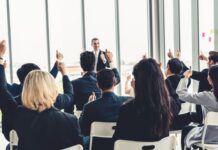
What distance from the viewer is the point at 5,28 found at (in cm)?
647

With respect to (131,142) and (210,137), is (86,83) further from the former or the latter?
(131,142)

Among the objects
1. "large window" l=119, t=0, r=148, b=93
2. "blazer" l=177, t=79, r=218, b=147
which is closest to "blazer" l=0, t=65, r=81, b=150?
"blazer" l=177, t=79, r=218, b=147

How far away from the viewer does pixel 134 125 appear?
106 inches

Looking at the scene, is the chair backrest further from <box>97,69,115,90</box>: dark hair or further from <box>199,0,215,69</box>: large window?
<box>199,0,215,69</box>: large window

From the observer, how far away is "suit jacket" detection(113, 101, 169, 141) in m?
2.69

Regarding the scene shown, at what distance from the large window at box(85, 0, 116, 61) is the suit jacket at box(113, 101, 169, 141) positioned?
14.5 feet

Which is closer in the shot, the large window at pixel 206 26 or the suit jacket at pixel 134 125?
the suit jacket at pixel 134 125

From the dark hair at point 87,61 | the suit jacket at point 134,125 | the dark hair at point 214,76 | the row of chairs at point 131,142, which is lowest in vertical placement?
the row of chairs at point 131,142

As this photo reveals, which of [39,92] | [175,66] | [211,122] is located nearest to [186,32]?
[175,66]

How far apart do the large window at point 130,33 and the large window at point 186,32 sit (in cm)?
84

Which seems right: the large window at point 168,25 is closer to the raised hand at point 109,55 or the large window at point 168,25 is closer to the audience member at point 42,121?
the raised hand at point 109,55

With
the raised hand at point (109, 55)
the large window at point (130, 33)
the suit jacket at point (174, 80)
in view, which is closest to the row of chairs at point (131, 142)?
the suit jacket at point (174, 80)

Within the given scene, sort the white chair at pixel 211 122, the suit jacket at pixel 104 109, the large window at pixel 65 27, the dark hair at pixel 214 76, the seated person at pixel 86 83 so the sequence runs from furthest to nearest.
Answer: the large window at pixel 65 27, the seated person at pixel 86 83, the dark hair at pixel 214 76, the white chair at pixel 211 122, the suit jacket at pixel 104 109

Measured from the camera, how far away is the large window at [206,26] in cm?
710
